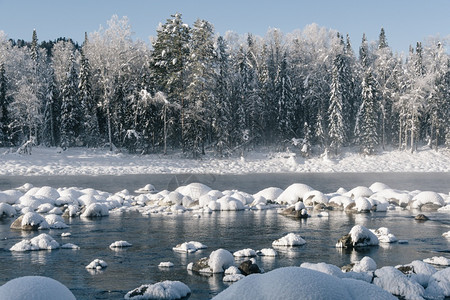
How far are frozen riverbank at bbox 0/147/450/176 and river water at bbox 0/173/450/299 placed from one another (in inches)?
1069

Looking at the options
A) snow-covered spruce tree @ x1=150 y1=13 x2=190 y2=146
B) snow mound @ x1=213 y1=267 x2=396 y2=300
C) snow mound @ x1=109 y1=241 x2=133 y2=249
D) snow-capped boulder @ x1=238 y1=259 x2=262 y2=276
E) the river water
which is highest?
snow-covered spruce tree @ x1=150 y1=13 x2=190 y2=146

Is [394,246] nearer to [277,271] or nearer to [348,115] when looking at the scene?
[277,271]

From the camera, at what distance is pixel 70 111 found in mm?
58188

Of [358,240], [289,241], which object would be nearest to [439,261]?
[358,240]

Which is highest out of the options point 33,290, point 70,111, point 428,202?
point 70,111

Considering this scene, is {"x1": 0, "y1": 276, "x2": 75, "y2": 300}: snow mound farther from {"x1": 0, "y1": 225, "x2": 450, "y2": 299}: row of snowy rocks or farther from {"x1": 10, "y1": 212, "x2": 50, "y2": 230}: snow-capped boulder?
{"x1": 10, "y1": 212, "x2": 50, "y2": 230}: snow-capped boulder

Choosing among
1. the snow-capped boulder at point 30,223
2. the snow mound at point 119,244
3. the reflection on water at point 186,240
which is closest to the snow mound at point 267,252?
the reflection on water at point 186,240

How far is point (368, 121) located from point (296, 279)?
55.4 meters

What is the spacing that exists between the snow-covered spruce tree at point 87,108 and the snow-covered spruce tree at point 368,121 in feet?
103

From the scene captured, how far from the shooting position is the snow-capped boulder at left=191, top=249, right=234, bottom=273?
13586 mm

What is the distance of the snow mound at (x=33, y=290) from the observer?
7.66 meters

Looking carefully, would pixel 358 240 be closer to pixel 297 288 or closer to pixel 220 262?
pixel 220 262

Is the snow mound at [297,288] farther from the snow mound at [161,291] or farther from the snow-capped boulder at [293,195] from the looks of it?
the snow-capped boulder at [293,195]

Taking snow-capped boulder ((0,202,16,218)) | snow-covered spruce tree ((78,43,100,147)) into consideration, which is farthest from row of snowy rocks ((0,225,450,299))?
snow-covered spruce tree ((78,43,100,147))
